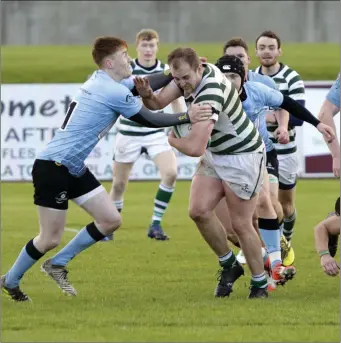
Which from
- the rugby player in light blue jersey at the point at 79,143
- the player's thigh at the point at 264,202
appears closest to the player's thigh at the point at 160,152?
the player's thigh at the point at 264,202

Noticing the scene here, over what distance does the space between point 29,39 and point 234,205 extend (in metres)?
25.3

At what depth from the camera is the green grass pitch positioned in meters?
7.62

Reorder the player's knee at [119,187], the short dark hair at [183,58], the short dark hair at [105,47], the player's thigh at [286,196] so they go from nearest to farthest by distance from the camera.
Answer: the short dark hair at [183,58]
the short dark hair at [105,47]
the player's thigh at [286,196]
the player's knee at [119,187]

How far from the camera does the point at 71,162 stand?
901 cm

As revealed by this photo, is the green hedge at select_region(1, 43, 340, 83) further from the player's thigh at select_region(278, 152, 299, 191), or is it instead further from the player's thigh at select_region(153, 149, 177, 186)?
the player's thigh at select_region(278, 152, 299, 191)

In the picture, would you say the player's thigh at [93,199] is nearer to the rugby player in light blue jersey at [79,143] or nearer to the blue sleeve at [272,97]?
the rugby player in light blue jersey at [79,143]

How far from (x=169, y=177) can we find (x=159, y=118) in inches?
212

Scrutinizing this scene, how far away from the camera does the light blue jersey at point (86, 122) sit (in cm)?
898

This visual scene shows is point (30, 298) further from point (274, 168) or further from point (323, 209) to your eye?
point (323, 209)

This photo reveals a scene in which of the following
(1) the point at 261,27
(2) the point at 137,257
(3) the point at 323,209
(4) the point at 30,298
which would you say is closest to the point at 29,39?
(1) the point at 261,27

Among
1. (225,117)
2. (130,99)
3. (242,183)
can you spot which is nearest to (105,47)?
(130,99)

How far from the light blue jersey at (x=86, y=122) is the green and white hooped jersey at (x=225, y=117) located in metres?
0.58

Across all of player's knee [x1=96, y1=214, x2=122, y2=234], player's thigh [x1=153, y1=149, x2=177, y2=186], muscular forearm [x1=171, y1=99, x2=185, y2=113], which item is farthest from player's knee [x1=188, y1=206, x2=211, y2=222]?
player's thigh [x1=153, y1=149, x2=177, y2=186]

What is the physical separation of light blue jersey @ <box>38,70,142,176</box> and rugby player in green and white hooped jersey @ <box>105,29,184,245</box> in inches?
192
